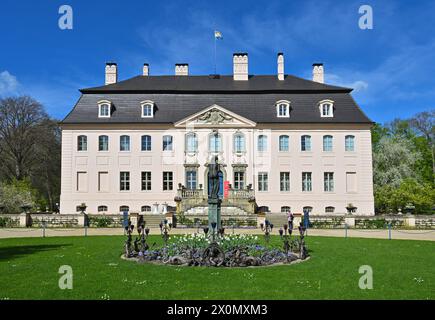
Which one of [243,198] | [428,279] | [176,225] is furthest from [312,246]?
[243,198]

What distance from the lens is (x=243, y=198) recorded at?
3156 cm

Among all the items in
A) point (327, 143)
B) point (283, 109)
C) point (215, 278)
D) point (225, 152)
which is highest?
point (283, 109)

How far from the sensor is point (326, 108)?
34688 millimetres

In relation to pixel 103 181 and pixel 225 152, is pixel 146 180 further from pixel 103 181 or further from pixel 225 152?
pixel 225 152

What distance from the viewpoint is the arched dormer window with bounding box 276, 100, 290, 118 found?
113 feet

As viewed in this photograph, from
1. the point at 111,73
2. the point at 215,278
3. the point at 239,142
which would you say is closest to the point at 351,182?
the point at 239,142

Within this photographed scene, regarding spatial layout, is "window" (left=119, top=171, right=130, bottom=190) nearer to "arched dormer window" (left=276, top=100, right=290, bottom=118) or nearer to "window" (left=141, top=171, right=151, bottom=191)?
"window" (left=141, top=171, right=151, bottom=191)

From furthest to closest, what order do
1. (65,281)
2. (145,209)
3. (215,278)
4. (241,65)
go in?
(241,65)
(145,209)
(215,278)
(65,281)

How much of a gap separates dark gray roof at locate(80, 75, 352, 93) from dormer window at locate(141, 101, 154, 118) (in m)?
1.39

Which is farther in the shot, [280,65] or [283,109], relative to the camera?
[280,65]

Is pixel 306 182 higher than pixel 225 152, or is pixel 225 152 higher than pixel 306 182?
pixel 225 152

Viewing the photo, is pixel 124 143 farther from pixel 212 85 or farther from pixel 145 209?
pixel 212 85

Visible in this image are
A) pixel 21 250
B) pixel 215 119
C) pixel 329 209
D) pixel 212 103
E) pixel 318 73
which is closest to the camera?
pixel 21 250

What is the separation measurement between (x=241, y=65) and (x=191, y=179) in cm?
1213
